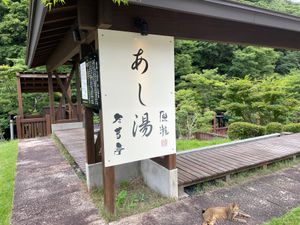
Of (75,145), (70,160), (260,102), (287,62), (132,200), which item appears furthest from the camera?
(287,62)

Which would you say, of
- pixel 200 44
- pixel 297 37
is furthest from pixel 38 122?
pixel 200 44

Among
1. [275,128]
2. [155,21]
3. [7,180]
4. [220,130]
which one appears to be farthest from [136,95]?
[220,130]

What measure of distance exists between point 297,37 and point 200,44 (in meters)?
12.9

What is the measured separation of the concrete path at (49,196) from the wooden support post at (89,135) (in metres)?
0.51

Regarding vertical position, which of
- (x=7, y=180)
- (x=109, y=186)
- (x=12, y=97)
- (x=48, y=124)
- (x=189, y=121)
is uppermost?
(x=12, y=97)

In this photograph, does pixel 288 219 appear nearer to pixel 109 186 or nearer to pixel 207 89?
pixel 109 186

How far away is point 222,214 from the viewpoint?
2434 mm

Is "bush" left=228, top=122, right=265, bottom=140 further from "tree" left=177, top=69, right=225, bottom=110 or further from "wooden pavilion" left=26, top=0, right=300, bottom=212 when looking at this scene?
"tree" left=177, top=69, right=225, bottom=110

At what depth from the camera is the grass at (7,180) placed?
8.88 ft

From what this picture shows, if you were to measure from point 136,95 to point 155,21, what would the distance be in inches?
35.5

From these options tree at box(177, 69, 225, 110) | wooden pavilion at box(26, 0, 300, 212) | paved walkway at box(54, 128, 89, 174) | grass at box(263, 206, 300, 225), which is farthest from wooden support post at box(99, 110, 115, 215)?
tree at box(177, 69, 225, 110)

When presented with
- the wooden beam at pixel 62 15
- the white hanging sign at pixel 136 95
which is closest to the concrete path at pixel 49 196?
the white hanging sign at pixel 136 95

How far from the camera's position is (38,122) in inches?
314

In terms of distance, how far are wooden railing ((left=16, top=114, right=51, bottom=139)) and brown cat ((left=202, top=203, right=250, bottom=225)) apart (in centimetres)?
700
